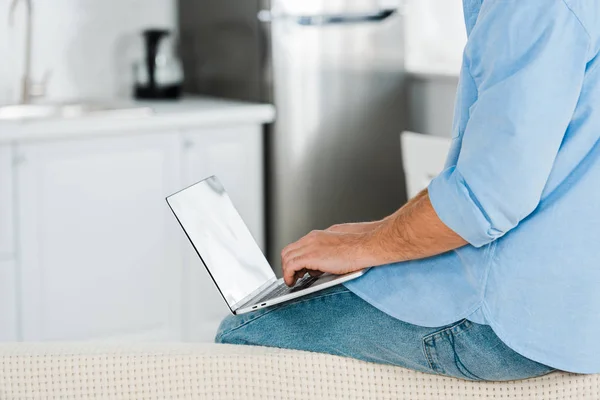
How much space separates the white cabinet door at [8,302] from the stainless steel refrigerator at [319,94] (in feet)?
2.66

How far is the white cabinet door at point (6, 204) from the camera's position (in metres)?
2.45

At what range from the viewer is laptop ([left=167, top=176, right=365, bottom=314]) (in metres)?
1.26

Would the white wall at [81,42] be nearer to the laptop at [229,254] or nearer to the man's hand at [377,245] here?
the laptop at [229,254]

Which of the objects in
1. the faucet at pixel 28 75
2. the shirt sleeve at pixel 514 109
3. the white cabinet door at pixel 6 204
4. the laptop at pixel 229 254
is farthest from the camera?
the faucet at pixel 28 75

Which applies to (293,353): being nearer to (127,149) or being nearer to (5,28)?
(127,149)

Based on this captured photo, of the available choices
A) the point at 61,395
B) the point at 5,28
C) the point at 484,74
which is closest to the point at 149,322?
the point at 5,28

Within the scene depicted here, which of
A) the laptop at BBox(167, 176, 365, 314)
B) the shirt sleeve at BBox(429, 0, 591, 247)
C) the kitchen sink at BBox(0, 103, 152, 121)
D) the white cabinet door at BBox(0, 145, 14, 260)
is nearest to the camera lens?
the shirt sleeve at BBox(429, 0, 591, 247)

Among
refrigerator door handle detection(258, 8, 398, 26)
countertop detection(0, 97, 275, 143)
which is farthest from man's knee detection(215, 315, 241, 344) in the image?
refrigerator door handle detection(258, 8, 398, 26)

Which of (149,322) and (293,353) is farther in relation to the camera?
(149,322)

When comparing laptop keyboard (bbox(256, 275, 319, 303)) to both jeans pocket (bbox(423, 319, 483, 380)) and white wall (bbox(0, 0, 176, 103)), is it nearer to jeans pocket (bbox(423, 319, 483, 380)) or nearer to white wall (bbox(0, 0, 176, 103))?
jeans pocket (bbox(423, 319, 483, 380))

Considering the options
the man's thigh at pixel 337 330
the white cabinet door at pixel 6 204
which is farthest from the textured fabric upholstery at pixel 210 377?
the white cabinet door at pixel 6 204

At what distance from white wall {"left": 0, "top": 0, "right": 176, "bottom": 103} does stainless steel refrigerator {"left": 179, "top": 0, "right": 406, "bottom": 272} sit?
29 cm

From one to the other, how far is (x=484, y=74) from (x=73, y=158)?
1.73 metres

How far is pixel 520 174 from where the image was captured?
1053 mm
